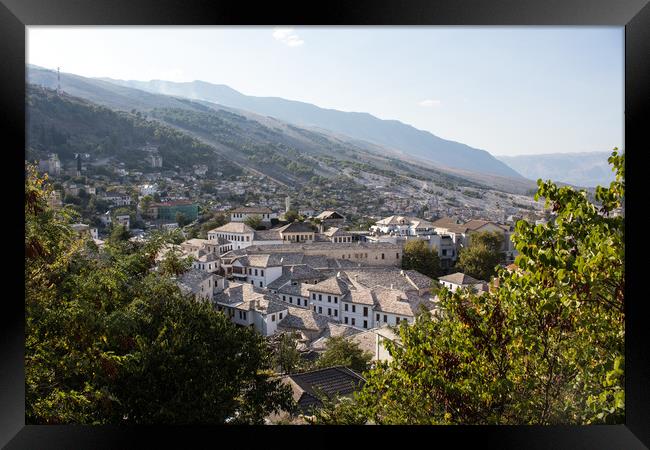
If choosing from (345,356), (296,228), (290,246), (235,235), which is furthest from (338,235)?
(345,356)

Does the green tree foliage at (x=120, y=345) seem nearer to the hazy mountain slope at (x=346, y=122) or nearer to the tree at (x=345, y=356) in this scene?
the tree at (x=345, y=356)

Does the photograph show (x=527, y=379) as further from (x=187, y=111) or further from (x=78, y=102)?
(x=187, y=111)

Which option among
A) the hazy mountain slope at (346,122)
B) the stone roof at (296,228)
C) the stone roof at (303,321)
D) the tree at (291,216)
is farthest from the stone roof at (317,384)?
the hazy mountain slope at (346,122)

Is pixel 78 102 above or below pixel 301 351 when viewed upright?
above

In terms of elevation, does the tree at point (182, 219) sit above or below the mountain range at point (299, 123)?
below

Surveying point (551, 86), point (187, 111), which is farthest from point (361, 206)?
point (187, 111)

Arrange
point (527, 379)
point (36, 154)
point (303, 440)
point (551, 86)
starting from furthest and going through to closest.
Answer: point (551, 86), point (36, 154), point (527, 379), point (303, 440)

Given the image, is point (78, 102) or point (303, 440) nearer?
point (303, 440)
